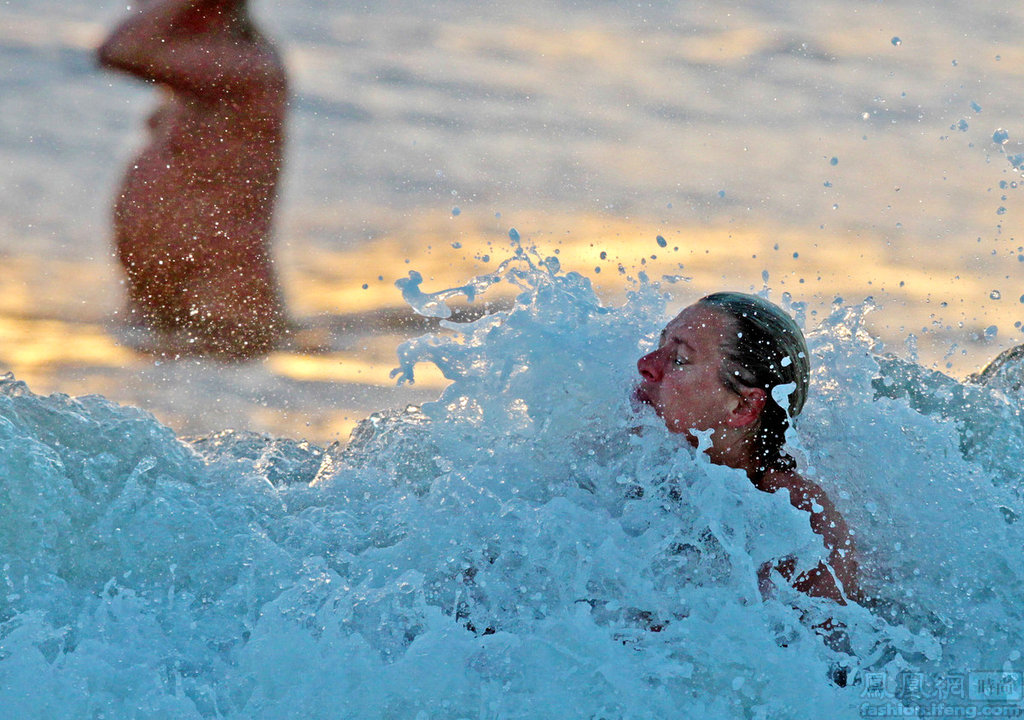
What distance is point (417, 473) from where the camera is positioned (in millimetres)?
2111

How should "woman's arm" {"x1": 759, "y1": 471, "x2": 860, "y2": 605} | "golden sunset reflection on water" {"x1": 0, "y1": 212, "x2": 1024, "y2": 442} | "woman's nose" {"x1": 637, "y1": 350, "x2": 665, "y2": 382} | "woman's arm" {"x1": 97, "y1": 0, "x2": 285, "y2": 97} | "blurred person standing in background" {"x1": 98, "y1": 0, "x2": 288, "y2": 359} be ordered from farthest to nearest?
"woman's arm" {"x1": 97, "y1": 0, "x2": 285, "y2": 97} → "blurred person standing in background" {"x1": 98, "y1": 0, "x2": 288, "y2": 359} → "golden sunset reflection on water" {"x1": 0, "y1": 212, "x2": 1024, "y2": 442} → "woman's nose" {"x1": 637, "y1": 350, "x2": 665, "y2": 382} → "woman's arm" {"x1": 759, "y1": 471, "x2": 860, "y2": 605}

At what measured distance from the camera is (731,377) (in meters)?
1.90

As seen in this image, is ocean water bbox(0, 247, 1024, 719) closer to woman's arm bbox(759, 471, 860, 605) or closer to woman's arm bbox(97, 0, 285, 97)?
woman's arm bbox(759, 471, 860, 605)

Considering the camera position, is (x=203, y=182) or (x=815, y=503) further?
(x=203, y=182)

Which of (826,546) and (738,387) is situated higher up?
(738,387)

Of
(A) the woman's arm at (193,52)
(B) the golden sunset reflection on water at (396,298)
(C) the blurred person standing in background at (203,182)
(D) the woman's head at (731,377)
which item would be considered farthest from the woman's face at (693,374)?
(A) the woman's arm at (193,52)

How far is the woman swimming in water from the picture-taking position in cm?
190

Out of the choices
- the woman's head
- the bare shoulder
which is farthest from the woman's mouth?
the bare shoulder

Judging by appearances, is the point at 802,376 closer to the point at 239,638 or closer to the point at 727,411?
the point at 727,411

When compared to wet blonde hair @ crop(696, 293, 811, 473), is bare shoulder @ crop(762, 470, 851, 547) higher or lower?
lower

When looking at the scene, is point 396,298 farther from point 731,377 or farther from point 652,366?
point 731,377

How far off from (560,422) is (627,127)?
2.09 metres

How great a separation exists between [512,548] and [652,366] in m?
A: 0.49

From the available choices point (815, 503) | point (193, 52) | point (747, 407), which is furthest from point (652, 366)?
point (193, 52)
